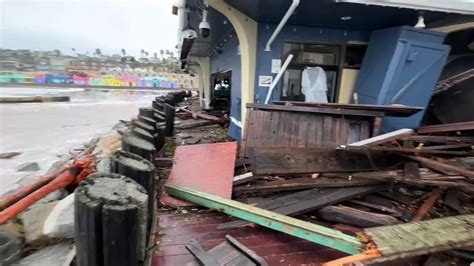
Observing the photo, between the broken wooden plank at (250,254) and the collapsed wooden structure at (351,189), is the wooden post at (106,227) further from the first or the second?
the broken wooden plank at (250,254)

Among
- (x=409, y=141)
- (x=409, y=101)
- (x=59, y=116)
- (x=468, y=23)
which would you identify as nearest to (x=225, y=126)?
(x=409, y=101)

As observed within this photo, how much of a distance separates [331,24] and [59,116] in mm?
19313

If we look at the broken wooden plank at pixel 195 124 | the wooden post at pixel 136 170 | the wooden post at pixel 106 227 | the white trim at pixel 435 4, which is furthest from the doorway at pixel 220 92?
the wooden post at pixel 106 227

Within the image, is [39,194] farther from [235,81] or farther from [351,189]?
[235,81]

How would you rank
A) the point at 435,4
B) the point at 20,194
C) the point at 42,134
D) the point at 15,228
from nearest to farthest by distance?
the point at 15,228
the point at 20,194
the point at 435,4
the point at 42,134

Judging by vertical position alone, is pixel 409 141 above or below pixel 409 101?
below

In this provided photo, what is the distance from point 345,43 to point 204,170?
4255mm

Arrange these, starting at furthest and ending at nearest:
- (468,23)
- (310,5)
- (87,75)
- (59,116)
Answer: (87,75) → (59,116) → (468,23) → (310,5)

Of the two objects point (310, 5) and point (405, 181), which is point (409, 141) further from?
point (310, 5)

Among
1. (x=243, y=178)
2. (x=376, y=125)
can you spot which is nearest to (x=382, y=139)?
(x=376, y=125)

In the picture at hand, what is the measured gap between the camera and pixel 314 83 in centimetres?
629

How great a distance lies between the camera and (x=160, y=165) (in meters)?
4.51

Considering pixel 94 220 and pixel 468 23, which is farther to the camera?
pixel 468 23

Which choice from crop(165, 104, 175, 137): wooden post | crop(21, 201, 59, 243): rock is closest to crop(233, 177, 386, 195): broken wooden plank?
crop(21, 201, 59, 243): rock
